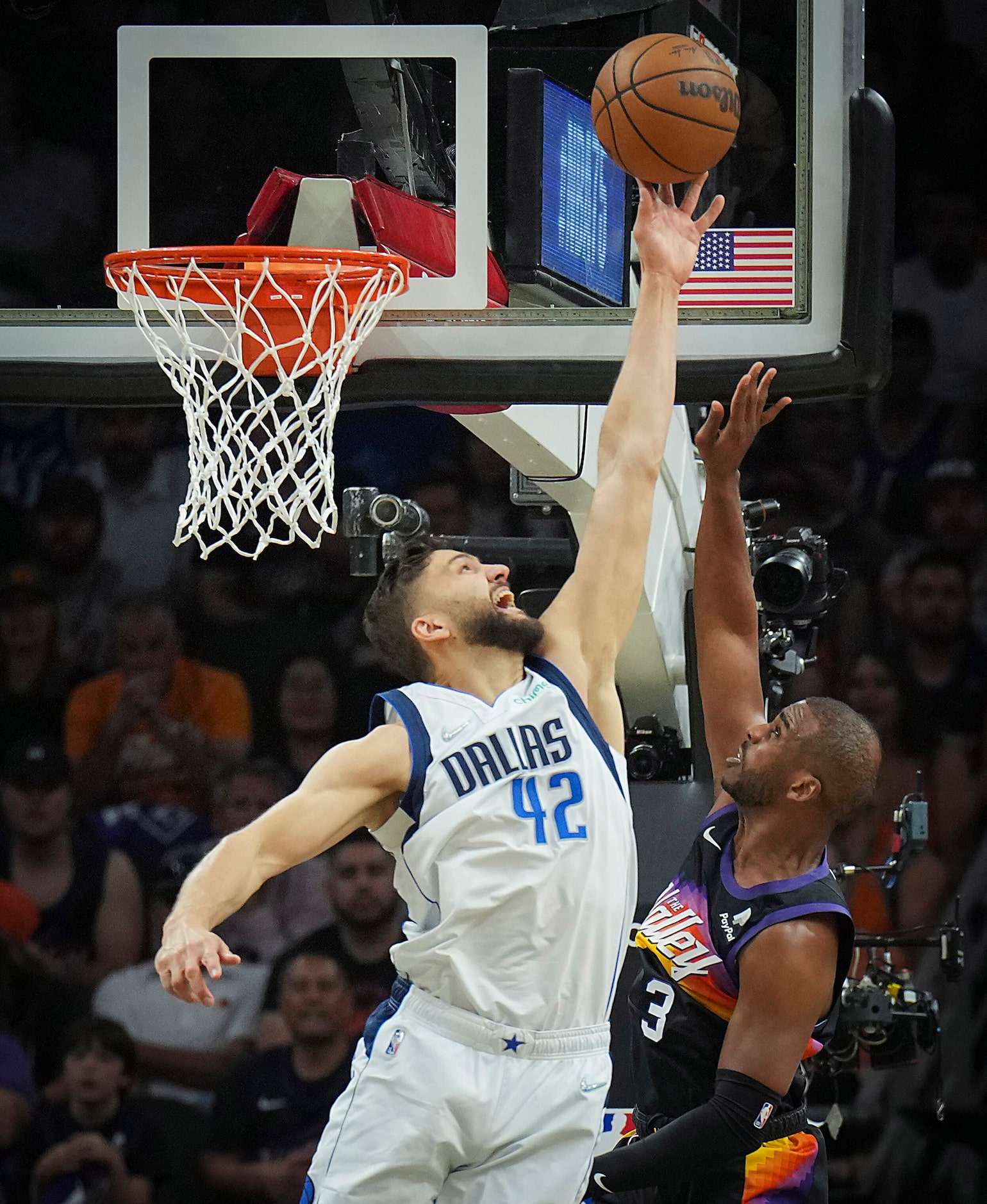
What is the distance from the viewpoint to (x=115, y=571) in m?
8.35

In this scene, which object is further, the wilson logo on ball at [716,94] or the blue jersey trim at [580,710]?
the wilson logo on ball at [716,94]

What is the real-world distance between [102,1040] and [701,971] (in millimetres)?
5321

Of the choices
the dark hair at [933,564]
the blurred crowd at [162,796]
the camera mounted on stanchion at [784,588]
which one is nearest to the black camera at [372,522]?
the camera mounted on stanchion at [784,588]

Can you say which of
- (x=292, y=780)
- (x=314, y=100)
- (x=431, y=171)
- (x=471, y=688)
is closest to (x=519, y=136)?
(x=431, y=171)

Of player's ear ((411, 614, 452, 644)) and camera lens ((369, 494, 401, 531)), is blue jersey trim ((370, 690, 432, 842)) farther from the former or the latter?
camera lens ((369, 494, 401, 531))

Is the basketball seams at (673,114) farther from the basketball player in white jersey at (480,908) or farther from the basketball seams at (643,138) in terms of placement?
the basketball player in white jersey at (480,908)

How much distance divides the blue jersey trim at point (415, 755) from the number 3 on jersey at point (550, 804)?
0.16 m

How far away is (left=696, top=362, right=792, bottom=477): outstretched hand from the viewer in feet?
10.9

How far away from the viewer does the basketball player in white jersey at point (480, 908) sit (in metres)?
2.49

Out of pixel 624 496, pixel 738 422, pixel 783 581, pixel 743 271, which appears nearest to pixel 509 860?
pixel 624 496

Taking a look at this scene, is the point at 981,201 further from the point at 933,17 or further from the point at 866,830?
the point at 866,830

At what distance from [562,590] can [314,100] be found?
5469 millimetres

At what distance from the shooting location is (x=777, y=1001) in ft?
10.1

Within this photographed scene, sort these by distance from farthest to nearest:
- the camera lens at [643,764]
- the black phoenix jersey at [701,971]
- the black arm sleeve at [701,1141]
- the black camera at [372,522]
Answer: the camera lens at [643,764] → the black camera at [372,522] → the black phoenix jersey at [701,971] → the black arm sleeve at [701,1141]
